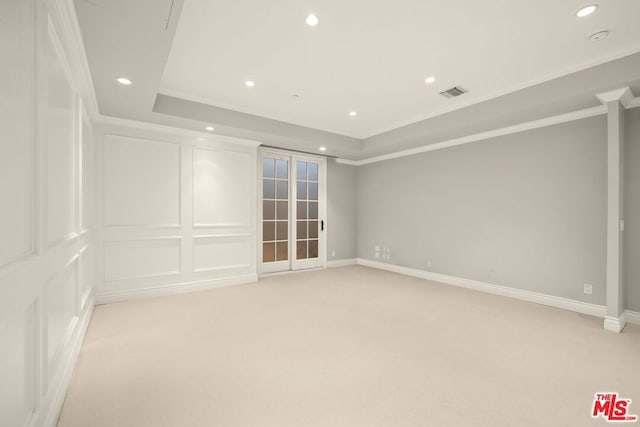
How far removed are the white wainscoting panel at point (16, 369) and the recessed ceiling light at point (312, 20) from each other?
2.62 meters

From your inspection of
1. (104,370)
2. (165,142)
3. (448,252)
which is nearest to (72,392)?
(104,370)

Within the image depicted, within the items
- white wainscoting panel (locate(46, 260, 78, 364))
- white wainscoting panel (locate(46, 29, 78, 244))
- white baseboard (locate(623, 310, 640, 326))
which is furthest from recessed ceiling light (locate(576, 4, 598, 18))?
white wainscoting panel (locate(46, 260, 78, 364))

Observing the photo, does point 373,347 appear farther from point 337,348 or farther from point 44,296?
point 44,296

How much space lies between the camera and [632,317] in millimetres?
3215

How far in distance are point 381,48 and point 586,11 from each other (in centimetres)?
159

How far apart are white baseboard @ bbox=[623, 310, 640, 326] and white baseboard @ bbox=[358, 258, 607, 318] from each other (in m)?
0.19

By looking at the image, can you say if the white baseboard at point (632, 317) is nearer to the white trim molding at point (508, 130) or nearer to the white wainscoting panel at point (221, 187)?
the white trim molding at point (508, 130)

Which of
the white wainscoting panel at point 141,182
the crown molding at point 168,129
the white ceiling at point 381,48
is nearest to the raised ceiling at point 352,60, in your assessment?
the white ceiling at point 381,48

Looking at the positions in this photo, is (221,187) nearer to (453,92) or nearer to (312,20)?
(312,20)

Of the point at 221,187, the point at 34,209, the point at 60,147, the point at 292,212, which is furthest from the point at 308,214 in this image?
the point at 34,209

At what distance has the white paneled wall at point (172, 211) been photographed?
155 inches

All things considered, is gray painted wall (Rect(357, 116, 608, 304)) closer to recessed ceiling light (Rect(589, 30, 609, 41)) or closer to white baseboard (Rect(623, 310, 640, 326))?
white baseboard (Rect(623, 310, 640, 326))

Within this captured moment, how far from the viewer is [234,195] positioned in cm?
496

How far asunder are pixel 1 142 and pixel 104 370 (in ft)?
6.43
